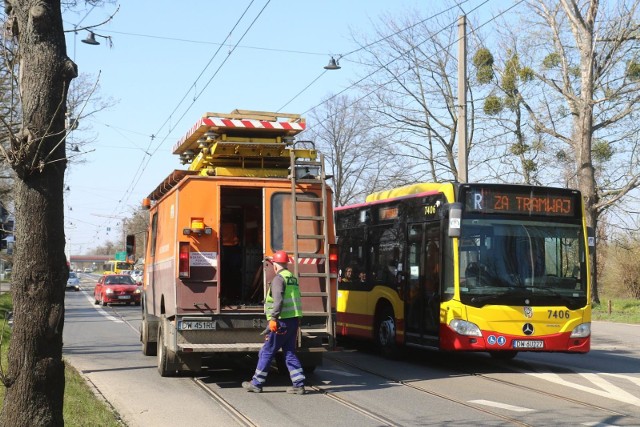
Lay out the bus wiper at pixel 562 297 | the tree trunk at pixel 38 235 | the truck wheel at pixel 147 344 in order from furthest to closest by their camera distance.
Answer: the truck wheel at pixel 147 344 → the bus wiper at pixel 562 297 → the tree trunk at pixel 38 235

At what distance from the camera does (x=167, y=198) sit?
1290 cm

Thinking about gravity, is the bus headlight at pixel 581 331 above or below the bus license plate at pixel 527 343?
above

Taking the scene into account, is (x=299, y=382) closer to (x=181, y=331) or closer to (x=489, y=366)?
(x=181, y=331)

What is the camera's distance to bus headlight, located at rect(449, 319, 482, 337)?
12773 mm

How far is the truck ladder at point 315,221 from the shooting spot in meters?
11.6

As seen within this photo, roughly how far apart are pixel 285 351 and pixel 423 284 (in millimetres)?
3687

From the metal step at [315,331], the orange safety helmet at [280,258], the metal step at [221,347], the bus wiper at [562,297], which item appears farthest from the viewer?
the bus wiper at [562,297]

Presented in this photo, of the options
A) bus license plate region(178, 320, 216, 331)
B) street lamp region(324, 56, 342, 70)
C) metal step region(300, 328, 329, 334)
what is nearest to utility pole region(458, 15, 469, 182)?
street lamp region(324, 56, 342, 70)

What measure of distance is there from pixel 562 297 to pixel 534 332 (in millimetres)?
707

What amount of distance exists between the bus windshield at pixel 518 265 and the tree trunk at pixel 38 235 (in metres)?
8.30

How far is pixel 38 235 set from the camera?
5512 mm

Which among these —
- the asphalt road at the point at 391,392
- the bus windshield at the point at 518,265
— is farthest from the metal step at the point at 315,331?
the bus windshield at the point at 518,265

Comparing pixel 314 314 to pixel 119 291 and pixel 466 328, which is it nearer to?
pixel 466 328

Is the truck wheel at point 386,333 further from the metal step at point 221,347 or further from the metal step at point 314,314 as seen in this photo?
the metal step at point 221,347
